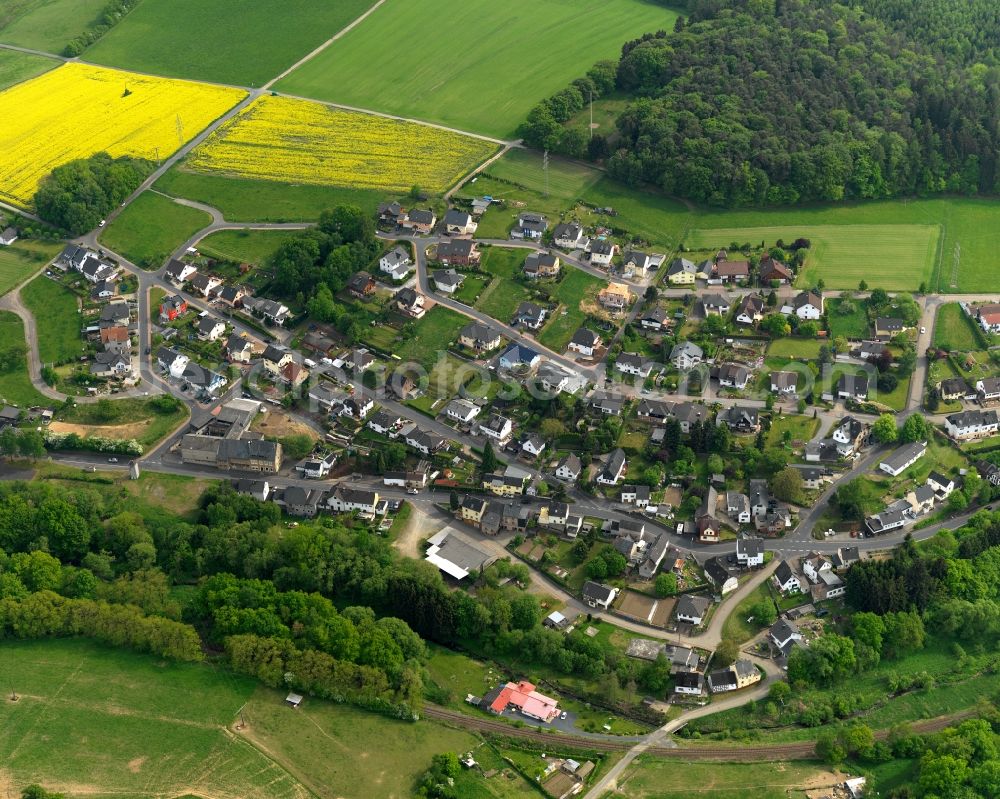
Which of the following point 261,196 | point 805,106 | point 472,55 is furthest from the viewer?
point 472,55

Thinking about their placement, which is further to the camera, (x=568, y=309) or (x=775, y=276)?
(x=775, y=276)

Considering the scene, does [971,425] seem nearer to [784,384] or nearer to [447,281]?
[784,384]

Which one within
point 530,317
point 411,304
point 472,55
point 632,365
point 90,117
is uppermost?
point 472,55

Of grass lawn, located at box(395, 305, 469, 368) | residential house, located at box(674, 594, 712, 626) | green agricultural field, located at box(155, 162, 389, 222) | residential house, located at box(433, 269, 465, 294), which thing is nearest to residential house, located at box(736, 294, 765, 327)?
grass lawn, located at box(395, 305, 469, 368)

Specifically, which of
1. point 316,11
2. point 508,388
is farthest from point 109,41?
point 508,388

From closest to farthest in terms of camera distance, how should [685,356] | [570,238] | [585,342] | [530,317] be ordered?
[685,356], [585,342], [530,317], [570,238]

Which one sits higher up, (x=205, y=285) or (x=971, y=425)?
(x=205, y=285)

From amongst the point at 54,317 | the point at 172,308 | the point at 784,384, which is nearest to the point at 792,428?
the point at 784,384
